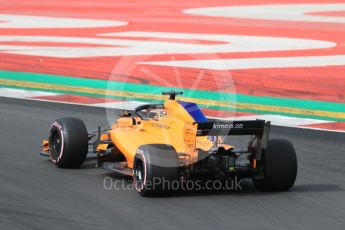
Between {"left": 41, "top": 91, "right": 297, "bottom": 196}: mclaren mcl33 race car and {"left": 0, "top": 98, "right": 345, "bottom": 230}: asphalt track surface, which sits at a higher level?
{"left": 41, "top": 91, "right": 297, "bottom": 196}: mclaren mcl33 race car

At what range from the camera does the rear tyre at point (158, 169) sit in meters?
10.4

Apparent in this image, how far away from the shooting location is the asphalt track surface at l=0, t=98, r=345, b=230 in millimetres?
9508

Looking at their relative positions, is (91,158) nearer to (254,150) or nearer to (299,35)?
(254,150)

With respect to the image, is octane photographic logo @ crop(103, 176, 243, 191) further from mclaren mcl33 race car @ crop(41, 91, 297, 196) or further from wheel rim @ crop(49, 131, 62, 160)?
wheel rim @ crop(49, 131, 62, 160)

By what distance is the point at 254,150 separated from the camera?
10.9m

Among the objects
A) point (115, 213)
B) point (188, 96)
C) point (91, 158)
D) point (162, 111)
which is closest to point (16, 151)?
point (91, 158)

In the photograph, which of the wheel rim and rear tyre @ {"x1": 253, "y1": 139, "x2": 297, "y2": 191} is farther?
the wheel rim

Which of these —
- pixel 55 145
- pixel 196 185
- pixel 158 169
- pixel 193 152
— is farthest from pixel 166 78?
pixel 158 169

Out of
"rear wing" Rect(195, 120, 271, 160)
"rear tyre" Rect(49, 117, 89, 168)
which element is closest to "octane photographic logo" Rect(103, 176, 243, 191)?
"rear wing" Rect(195, 120, 271, 160)

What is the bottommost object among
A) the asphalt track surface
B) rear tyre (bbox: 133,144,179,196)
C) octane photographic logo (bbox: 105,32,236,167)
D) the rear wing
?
the asphalt track surface

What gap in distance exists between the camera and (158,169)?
1041 centimetres

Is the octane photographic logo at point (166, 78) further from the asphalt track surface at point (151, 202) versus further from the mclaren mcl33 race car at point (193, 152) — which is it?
the mclaren mcl33 race car at point (193, 152)

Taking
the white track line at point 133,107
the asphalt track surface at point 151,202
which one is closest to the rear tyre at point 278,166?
the asphalt track surface at point 151,202

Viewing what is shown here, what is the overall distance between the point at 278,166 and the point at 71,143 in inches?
114
